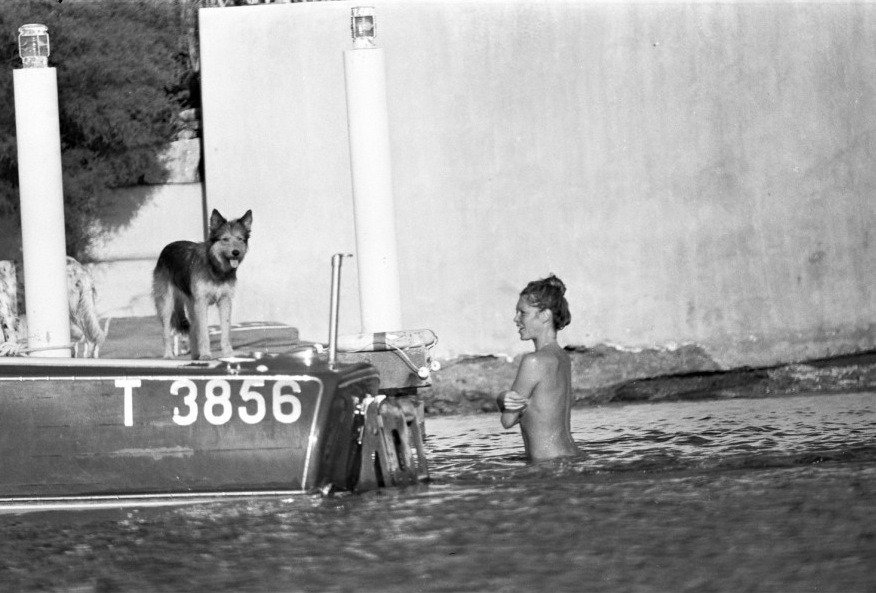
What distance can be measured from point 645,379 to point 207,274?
4.30m

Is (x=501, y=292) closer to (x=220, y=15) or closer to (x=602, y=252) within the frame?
(x=602, y=252)

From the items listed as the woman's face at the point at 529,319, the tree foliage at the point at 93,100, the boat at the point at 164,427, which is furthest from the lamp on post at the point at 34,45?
the boat at the point at 164,427

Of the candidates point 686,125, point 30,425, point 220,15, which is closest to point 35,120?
point 220,15

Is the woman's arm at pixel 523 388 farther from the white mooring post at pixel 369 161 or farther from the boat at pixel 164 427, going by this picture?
the white mooring post at pixel 369 161

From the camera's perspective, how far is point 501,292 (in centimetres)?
1303

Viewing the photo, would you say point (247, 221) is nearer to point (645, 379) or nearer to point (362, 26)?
point (362, 26)

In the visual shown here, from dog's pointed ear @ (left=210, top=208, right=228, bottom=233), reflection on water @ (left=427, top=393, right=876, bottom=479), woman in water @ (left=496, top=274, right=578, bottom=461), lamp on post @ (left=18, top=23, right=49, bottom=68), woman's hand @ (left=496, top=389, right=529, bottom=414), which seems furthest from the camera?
dog's pointed ear @ (left=210, top=208, right=228, bottom=233)

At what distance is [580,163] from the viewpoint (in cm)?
1308

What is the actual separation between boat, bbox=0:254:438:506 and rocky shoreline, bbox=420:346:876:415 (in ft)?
21.1

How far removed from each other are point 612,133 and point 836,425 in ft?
12.7

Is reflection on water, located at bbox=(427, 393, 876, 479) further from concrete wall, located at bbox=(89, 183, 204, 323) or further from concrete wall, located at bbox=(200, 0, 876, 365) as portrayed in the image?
concrete wall, located at bbox=(89, 183, 204, 323)

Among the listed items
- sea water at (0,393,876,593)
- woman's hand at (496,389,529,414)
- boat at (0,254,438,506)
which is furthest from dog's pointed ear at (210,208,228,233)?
boat at (0,254,438,506)

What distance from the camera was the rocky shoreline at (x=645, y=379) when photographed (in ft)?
42.4

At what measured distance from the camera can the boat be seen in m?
6.32
